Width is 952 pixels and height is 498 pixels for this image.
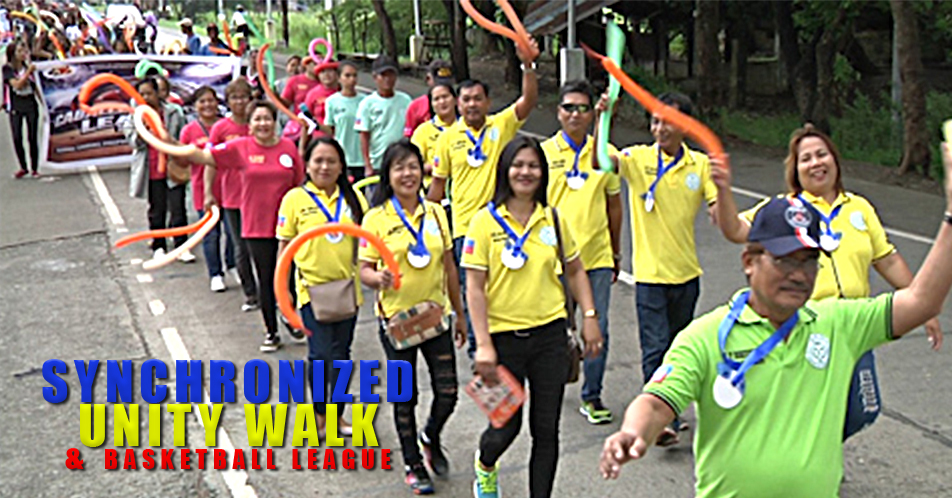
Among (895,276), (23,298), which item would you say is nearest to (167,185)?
(23,298)

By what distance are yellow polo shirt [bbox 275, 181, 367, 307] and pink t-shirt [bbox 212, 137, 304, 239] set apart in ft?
4.36

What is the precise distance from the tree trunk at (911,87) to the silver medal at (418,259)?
11.3 metres

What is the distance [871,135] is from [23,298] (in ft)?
45.4

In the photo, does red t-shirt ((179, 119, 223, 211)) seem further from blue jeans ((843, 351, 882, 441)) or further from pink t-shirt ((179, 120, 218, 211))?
blue jeans ((843, 351, 882, 441))

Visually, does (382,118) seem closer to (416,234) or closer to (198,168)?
(198,168)

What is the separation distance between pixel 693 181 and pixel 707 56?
1582cm

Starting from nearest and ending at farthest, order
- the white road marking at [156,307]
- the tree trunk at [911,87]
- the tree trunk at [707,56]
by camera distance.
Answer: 1. the white road marking at [156,307]
2. the tree trunk at [911,87]
3. the tree trunk at [707,56]

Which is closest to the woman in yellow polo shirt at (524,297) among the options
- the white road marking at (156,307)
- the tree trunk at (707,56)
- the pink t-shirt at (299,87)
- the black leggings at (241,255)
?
the black leggings at (241,255)

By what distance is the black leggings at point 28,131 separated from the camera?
17.2m

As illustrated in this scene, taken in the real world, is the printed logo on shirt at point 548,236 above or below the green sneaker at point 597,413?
above

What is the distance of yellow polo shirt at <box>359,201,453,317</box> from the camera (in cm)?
597

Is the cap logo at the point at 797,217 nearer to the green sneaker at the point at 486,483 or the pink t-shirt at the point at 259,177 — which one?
the green sneaker at the point at 486,483

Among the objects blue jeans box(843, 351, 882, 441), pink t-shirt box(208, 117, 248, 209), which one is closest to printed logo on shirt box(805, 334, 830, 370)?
blue jeans box(843, 351, 882, 441)

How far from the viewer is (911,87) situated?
15539 mm
